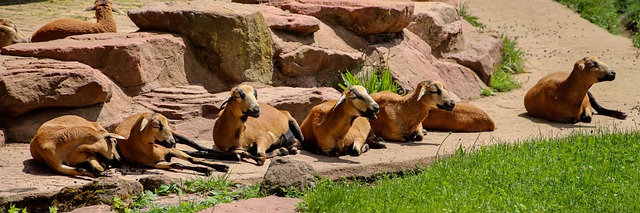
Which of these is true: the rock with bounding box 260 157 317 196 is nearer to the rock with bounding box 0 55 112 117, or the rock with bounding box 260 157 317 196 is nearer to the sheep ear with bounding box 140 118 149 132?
the sheep ear with bounding box 140 118 149 132

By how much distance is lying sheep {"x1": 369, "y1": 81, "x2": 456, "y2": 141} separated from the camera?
483 inches

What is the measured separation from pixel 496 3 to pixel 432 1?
591 centimetres

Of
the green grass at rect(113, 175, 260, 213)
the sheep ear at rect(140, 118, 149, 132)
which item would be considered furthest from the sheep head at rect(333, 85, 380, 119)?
the sheep ear at rect(140, 118, 149, 132)

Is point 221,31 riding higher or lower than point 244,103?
higher

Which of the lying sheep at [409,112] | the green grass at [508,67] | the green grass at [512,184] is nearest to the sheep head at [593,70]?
the lying sheep at [409,112]

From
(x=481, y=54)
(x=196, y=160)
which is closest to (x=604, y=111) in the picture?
(x=481, y=54)

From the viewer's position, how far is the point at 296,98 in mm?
12633

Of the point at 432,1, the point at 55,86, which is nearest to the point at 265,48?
the point at 55,86

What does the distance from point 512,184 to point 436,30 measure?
27.5 ft

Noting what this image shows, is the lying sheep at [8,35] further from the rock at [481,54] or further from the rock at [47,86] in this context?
the rock at [481,54]

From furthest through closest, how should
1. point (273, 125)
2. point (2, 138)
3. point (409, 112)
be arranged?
1. point (409, 112)
2. point (273, 125)
3. point (2, 138)

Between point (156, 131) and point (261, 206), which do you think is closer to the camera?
point (261, 206)

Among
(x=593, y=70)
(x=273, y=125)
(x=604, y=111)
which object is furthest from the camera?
(x=604, y=111)

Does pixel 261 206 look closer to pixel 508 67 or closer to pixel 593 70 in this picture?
pixel 593 70
